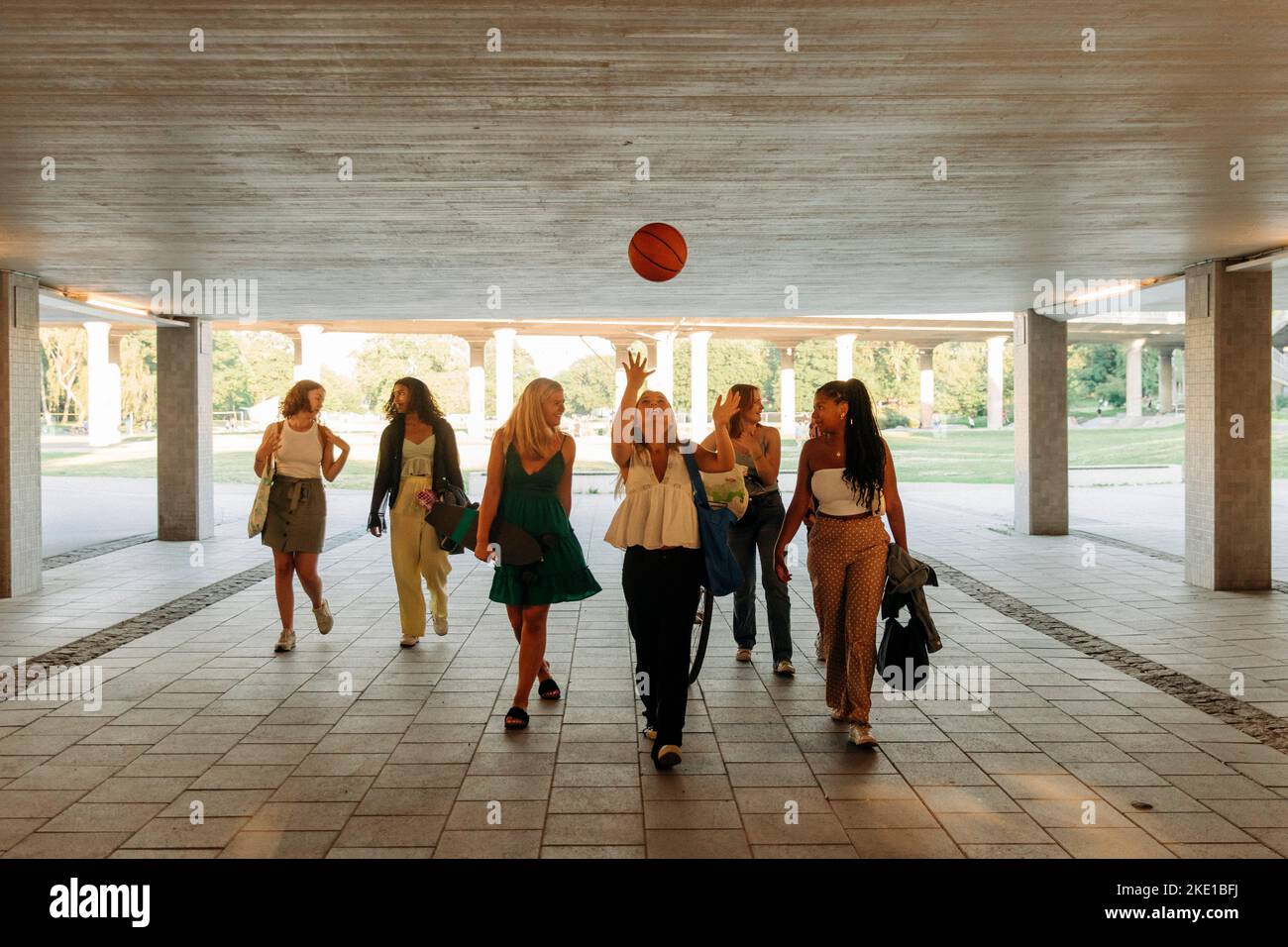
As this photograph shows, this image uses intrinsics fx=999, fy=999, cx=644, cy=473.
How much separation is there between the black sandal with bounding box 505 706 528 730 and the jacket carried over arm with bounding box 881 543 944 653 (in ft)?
6.61

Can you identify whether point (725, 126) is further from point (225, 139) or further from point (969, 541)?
point (969, 541)

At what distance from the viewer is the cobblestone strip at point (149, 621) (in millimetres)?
7297

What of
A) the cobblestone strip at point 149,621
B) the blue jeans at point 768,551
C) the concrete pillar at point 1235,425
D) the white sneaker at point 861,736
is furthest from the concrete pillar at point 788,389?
the white sneaker at point 861,736

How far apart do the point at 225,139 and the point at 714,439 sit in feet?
11.1

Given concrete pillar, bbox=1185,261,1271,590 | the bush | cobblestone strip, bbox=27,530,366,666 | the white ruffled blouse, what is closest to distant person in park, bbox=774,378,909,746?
the white ruffled blouse

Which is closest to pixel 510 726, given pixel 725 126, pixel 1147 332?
pixel 725 126

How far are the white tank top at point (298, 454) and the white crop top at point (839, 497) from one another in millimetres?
3972

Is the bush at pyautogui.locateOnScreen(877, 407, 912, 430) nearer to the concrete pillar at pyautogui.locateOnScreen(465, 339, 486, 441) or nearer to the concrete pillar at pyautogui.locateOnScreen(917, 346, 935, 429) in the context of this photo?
the concrete pillar at pyautogui.locateOnScreen(917, 346, 935, 429)

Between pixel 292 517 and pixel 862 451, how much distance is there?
4197mm

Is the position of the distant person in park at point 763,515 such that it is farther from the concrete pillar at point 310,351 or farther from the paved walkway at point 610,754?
the concrete pillar at point 310,351

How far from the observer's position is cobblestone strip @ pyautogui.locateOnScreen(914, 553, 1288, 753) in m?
5.44

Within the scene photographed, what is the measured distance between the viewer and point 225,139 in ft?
19.0

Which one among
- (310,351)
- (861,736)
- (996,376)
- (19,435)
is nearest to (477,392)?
(310,351)
